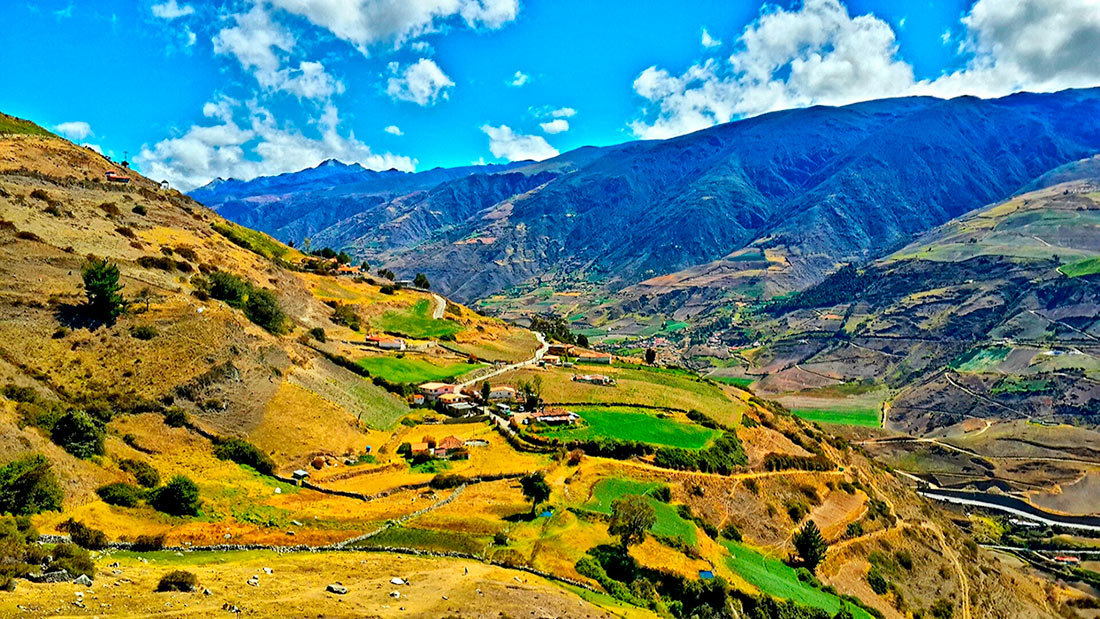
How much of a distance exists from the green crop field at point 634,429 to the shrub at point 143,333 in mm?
36366

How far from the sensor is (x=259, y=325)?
70.9 m

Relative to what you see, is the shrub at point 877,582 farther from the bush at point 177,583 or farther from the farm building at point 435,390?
the bush at point 177,583

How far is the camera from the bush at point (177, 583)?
23.4 m

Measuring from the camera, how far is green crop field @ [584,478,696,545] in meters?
47.5

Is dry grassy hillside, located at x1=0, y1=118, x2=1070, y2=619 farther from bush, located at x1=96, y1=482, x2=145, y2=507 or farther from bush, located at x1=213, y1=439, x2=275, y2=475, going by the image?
bush, located at x1=96, y1=482, x2=145, y2=507

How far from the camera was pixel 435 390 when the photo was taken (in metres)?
76.2

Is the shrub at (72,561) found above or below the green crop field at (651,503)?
above

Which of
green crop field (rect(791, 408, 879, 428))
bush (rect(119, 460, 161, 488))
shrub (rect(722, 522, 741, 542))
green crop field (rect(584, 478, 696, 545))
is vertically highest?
bush (rect(119, 460, 161, 488))

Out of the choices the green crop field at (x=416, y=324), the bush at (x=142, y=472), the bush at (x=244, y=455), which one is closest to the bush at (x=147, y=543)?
the bush at (x=142, y=472)

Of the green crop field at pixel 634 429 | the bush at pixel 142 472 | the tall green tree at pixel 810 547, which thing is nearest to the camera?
the bush at pixel 142 472

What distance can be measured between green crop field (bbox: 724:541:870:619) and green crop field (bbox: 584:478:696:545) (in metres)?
3.98

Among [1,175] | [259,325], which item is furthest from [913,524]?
[1,175]

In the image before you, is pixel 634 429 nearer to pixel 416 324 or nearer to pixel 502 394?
pixel 502 394

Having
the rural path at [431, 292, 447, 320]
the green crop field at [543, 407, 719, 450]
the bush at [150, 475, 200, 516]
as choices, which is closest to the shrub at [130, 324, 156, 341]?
the bush at [150, 475, 200, 516]
